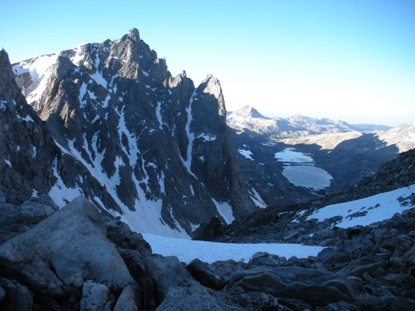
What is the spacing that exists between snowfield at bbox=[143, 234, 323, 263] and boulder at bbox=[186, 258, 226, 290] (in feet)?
23.9

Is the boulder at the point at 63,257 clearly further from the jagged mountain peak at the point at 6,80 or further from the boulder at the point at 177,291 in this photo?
the jagged mountain peak at the point at 6,80

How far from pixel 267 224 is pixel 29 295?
38877 millimetres

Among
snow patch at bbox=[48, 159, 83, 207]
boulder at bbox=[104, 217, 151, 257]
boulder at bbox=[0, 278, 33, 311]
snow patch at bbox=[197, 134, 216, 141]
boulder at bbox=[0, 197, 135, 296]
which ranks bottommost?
boulder at bbox=[0, 278, 33, 311]

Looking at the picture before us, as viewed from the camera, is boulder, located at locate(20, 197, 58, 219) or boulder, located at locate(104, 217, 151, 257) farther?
boulder, located at locate(104, 217, 151, 257)

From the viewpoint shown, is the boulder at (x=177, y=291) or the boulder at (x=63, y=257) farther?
the boulder at (x=63, y=257)

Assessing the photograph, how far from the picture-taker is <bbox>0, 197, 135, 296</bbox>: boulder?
9.13 meters

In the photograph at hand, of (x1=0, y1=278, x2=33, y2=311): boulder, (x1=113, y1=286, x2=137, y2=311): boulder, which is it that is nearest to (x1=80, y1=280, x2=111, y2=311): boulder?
(x1=113, y1=286, x2=137, y2=311): boulder

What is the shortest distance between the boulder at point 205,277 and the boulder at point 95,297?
3.60m

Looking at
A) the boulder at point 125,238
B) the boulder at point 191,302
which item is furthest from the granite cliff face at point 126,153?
the boulder at point 191,302

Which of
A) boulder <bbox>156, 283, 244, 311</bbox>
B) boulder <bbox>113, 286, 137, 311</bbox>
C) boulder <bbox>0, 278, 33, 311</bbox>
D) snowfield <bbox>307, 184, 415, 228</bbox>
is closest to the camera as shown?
boulder <bbox>156, 283, 244, 311</bbox>

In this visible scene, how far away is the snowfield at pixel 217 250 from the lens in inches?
786

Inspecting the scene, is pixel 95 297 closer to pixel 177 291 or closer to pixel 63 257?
pixel 63 257

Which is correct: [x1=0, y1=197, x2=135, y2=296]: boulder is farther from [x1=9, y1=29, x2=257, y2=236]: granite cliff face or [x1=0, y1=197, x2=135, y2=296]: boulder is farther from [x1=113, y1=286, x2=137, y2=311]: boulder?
[x1=9, y1=29, x2=257, y2=236]: granite cliff face

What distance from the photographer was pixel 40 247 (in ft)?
32.7
